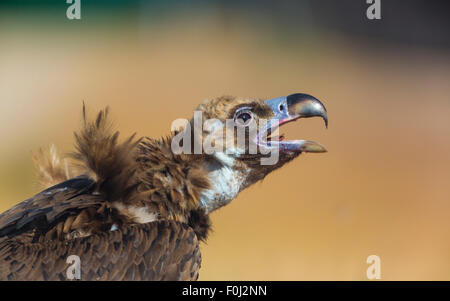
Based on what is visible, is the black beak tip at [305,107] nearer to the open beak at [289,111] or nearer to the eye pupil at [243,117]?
the open beak at [289,111]

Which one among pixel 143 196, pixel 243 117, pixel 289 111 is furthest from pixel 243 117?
pixel 143 196

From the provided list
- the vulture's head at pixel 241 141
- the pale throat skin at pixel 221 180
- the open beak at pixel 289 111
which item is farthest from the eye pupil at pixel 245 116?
the pale throat skin at pixel 221 180

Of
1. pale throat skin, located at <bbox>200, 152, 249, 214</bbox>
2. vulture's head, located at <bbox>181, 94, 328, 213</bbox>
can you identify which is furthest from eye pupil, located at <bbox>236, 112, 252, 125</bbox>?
pale throat skin, located at <bbox>200, 152, 249, 214</bbox>

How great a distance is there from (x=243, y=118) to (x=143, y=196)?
65cm

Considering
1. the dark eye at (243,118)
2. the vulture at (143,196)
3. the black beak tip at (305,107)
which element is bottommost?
the vulture at (143,196)

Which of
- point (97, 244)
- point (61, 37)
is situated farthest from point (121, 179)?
point (61, 37)

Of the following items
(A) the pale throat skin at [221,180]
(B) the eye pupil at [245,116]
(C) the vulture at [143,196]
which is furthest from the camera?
(B) the eye pupil at [245,116]

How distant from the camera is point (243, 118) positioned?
2.31 meters

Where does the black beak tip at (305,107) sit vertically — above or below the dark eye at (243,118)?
above

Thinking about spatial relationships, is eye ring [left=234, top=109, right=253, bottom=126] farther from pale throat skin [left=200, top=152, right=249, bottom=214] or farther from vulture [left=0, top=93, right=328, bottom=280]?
pale throat skin [left=200, top=152, right=249, bottom=214]

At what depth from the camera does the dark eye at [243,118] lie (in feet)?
7.51

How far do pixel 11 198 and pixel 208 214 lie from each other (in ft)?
14.4

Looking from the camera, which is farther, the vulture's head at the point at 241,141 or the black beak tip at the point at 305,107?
the black beak tip at the point at 305,107

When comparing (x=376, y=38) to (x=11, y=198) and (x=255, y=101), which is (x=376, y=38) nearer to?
(x=255, y=101)
